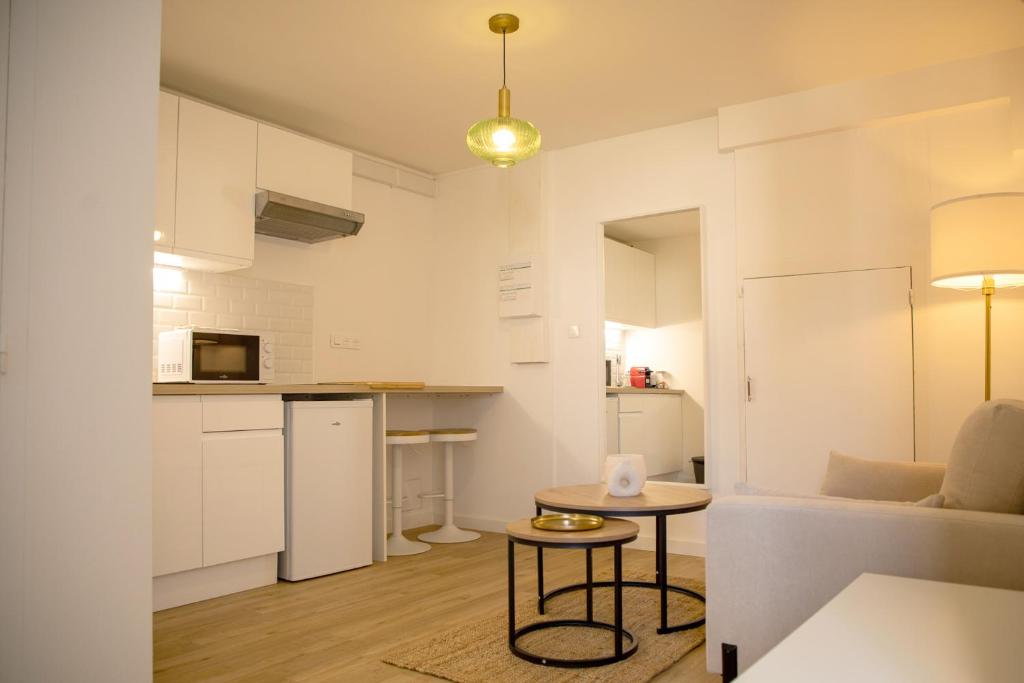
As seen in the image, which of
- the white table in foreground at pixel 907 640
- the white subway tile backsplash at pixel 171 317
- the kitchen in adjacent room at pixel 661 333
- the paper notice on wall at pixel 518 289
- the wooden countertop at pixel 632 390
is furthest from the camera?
the kitchen in adjacent room at pixel 661 333

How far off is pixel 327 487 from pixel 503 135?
2.07 metres

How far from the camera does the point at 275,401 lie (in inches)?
154

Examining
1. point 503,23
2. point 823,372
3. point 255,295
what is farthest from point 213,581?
point 823,372

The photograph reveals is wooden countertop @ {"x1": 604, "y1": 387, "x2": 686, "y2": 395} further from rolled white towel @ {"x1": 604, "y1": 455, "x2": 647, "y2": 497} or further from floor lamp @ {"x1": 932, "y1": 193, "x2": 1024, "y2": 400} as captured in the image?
floor lamp @ {"x1": 932, "y1": 193, "x2": 1024, "y2": 400}

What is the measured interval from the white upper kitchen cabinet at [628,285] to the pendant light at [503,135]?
9.73ft

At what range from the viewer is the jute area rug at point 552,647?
2.61 meters

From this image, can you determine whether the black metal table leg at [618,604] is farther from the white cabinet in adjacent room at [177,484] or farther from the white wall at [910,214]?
the white wall at [910,214]

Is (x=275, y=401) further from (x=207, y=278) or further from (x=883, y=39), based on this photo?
(x=883, y=39)

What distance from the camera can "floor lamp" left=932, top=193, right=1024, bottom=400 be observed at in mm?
3262

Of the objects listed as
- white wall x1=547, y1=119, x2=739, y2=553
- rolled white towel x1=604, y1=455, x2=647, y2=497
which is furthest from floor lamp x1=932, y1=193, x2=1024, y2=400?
rolled white towel x1=604, y1=455, x2=647, y2=497

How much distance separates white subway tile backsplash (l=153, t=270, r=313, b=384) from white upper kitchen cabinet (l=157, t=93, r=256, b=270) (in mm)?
220

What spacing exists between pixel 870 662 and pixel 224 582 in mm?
3476

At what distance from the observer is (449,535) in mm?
5141

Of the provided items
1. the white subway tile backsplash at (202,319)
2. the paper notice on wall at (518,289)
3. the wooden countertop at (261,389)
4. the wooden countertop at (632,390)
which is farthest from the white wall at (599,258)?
the white subway tile backsplash at (202,319)
